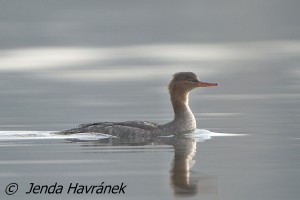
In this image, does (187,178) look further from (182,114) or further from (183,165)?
(182,114)

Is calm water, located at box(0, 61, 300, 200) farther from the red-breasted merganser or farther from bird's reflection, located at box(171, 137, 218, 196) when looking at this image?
the red-breasted merganser

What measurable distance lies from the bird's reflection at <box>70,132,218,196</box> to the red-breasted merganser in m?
0.18

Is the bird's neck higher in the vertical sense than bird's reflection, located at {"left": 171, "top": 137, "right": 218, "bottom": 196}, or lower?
higher

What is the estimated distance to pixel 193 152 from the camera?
708 inches

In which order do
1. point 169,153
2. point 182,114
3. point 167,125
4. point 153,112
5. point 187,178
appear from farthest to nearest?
point 153,112, point 182,114, point 167,125, point 169,153, point 187,178

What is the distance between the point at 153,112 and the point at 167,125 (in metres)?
4.13

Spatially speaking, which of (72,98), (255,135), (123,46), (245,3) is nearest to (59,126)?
(255,135)

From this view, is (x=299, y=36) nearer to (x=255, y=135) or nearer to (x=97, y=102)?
(x=97, y=102)

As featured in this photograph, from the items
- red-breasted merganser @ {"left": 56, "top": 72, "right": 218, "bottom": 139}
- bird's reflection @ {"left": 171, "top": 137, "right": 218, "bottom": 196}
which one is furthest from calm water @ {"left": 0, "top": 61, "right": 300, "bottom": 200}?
red-breasted merganser @ {"left": 56, "top": 72, "right": 218, "bottom": 139}

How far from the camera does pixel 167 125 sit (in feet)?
66.7

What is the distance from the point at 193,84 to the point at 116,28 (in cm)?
4970

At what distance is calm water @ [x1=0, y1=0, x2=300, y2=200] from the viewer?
50.6 ft

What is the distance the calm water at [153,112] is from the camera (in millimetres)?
15438

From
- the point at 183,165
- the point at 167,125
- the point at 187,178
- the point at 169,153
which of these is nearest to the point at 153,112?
the point at 167,125
